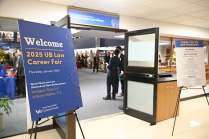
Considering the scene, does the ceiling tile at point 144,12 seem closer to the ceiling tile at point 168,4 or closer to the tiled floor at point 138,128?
the ceiling tile at point 168,4

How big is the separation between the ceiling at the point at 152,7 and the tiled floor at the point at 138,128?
2.53 meters

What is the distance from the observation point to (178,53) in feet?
10.6

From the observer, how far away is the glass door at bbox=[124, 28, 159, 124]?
11.8ft

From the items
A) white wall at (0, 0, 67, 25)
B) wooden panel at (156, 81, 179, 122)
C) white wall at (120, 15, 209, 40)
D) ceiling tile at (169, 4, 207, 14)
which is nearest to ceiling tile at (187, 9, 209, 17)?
ceiling tile at (169, 4, 207, 14)

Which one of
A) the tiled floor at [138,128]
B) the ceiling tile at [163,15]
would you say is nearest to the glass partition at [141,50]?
the ceiling tile at [163,15]

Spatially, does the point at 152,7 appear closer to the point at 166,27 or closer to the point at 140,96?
the point at 166,27

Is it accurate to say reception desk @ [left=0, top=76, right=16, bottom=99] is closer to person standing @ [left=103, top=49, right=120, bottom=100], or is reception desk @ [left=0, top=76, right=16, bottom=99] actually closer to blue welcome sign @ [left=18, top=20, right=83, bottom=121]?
person standing @ [left=103, top=49, right=120, bottom=100]

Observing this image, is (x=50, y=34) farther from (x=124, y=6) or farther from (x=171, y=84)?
(x=171, y=84)

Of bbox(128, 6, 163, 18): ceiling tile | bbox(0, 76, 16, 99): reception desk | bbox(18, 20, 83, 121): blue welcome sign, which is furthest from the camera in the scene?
bbox(0, 76, 16, 99): reception desk

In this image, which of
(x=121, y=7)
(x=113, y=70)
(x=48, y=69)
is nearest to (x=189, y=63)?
(x=121, y=7)

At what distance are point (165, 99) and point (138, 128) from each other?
971mm

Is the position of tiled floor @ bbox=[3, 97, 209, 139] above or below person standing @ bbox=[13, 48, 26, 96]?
below

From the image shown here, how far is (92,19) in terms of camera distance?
389cm

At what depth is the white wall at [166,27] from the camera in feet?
14.8
